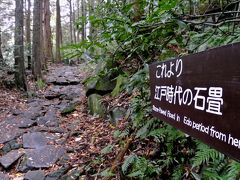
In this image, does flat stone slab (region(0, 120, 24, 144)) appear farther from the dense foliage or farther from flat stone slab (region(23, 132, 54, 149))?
the dense foliage

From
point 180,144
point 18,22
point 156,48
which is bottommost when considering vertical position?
point 180,144

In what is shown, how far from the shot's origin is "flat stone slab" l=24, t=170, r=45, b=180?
499 cm

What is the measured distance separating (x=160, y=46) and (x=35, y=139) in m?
4.90

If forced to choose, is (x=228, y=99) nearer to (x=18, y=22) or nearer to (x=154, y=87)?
(x=154, y=87)

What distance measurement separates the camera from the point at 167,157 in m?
3.15

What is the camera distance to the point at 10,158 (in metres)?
5.79

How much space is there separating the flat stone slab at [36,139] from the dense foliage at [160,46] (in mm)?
3108

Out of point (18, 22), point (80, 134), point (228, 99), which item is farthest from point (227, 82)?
point (18, 22)

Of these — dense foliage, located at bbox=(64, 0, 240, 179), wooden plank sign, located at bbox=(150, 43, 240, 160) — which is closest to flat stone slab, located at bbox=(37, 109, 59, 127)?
dense foliage, located at bbox=(64, 0, 240, 179)

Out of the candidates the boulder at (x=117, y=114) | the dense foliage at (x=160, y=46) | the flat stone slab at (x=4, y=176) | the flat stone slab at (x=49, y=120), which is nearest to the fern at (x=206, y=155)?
the dense foliage at (x=160, y=46)

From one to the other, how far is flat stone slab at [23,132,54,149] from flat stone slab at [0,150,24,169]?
0.35 metres

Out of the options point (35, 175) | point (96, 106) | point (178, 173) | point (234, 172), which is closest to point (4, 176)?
point (35, 175)

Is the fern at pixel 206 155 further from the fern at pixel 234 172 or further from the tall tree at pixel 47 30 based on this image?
the tall tree at pixel 47 30

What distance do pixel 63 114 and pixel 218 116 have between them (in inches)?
299
